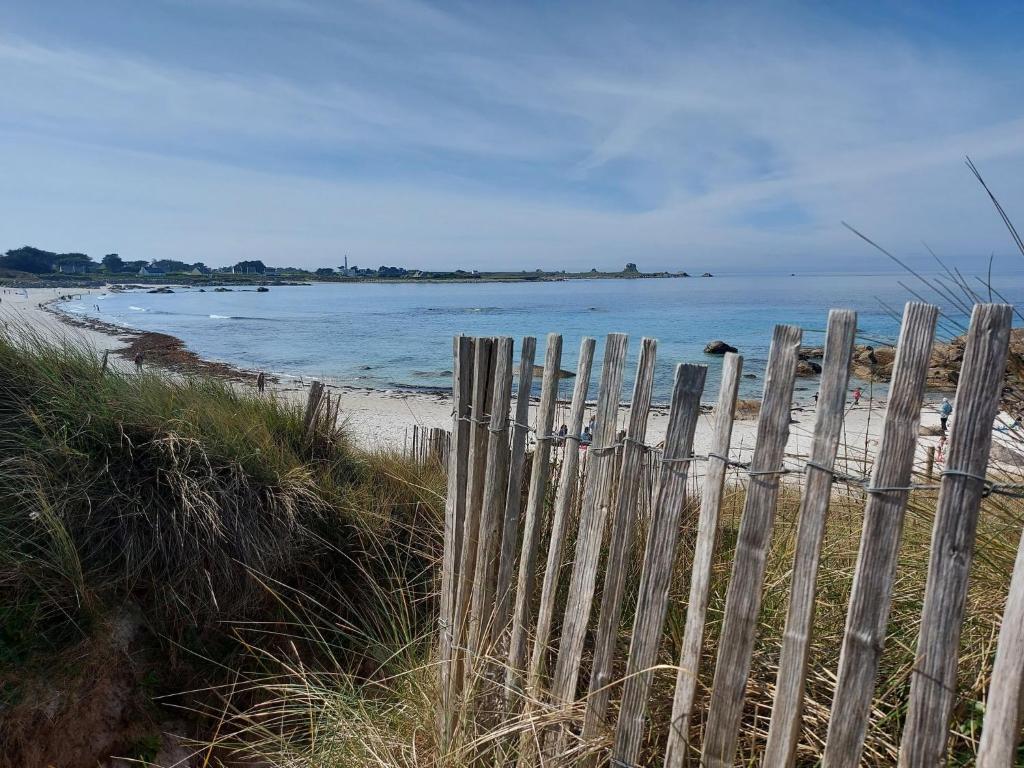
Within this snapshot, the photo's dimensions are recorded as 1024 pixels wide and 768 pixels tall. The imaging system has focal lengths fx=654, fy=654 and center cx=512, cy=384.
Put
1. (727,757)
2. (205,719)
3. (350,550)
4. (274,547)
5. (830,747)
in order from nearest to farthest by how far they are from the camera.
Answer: (830,747) < (727,757) < (205,719) < (274,547) < (350,550)

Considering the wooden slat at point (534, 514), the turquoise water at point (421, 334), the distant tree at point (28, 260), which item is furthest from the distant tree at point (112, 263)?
the wooden slat at point (534, 514)

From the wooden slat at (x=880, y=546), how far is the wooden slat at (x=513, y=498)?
156 cm

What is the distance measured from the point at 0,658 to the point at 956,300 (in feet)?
16.8

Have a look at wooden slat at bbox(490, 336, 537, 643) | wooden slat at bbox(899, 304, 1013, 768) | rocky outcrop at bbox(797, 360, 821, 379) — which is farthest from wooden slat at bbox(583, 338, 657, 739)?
rocky outcrop at bbox(797, 360, 821, 379)

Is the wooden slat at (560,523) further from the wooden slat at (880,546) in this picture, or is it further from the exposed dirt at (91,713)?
the exposed dirt at (91,713)

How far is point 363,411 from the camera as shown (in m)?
19.1

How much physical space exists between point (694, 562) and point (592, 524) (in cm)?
53

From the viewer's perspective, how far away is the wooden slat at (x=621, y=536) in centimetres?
245

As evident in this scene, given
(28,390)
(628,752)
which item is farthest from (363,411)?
(628,752)

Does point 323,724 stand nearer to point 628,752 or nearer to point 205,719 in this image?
point 205,719

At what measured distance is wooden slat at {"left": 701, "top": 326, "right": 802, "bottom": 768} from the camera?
200cm

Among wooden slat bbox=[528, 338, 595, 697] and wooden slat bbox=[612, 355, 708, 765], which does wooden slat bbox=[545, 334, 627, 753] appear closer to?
wooden slat bbox=[528, 338, 595, 697]

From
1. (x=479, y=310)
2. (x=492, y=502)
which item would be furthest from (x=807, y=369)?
(x=479, y=310)

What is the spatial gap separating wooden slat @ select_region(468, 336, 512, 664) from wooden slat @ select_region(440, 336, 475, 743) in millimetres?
266
